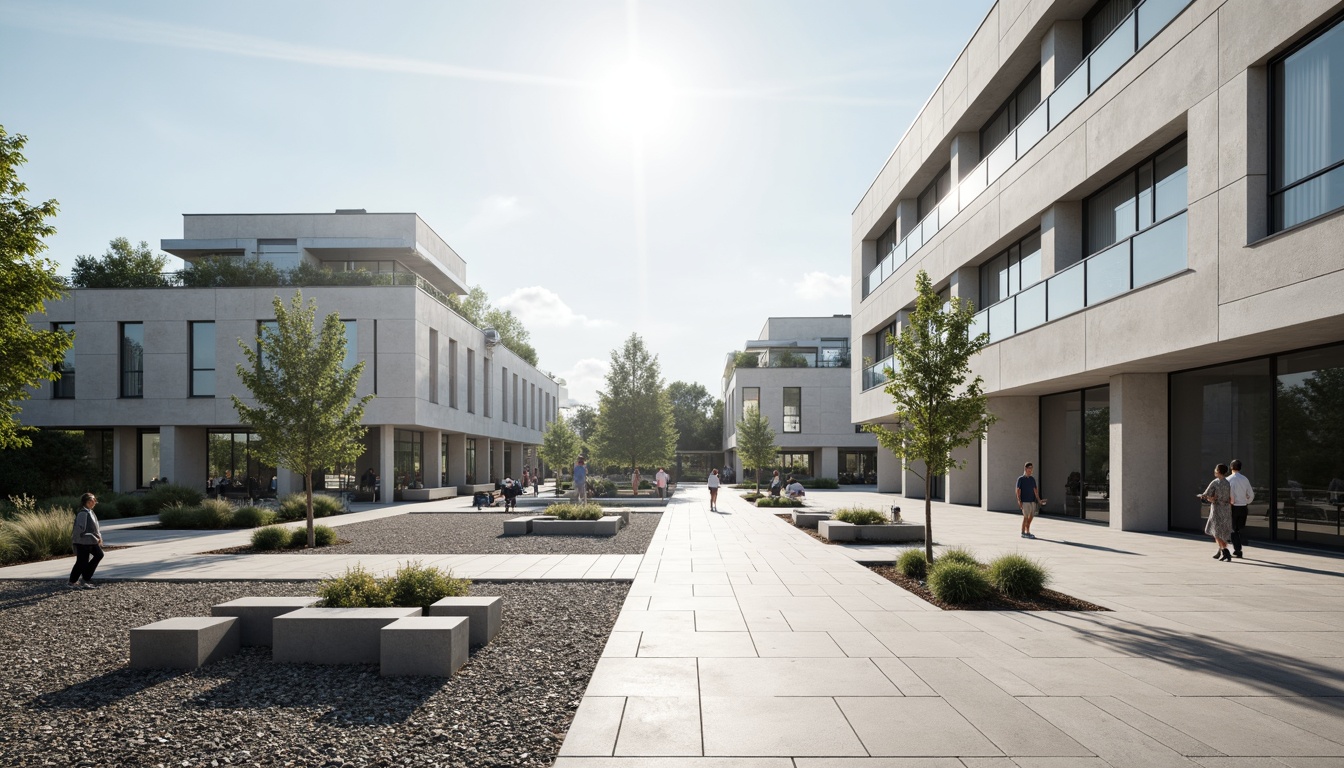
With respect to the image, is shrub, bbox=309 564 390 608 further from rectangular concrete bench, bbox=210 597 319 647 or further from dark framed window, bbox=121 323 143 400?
dark framed window, bbox=121 323 143 400

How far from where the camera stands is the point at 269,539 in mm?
15781

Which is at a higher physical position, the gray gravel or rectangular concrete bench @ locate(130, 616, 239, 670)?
rectangular concrete bench @ locate(130, 616, 239, 670)

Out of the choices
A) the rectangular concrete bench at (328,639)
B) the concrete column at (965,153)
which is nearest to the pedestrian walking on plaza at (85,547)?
the rectangular concrete bench at (328,639)

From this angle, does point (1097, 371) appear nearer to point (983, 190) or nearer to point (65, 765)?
point (983, 190)

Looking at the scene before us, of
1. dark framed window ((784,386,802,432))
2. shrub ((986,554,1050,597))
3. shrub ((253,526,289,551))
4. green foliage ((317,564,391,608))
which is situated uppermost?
dark framed window ((784,386,802,432))

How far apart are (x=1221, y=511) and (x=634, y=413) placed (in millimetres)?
33037

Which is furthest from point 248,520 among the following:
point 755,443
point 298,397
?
point 755,443

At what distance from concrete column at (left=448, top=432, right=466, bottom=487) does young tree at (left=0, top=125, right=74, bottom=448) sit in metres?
31.9

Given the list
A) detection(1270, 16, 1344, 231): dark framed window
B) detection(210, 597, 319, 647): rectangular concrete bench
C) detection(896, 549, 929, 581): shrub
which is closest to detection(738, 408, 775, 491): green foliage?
detection(896, 549, 929, 581): shrub

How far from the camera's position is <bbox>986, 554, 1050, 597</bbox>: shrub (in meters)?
9.39

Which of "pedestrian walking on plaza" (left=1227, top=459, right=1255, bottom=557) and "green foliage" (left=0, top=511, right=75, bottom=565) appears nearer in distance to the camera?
"pedestrian walking on plaza" (left=1227, top=459, right=1255, bottom=557)

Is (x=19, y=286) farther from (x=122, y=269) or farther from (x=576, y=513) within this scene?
(x=122, y=269)

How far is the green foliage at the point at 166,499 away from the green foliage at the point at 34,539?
366 inches

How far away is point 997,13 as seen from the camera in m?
21.7
